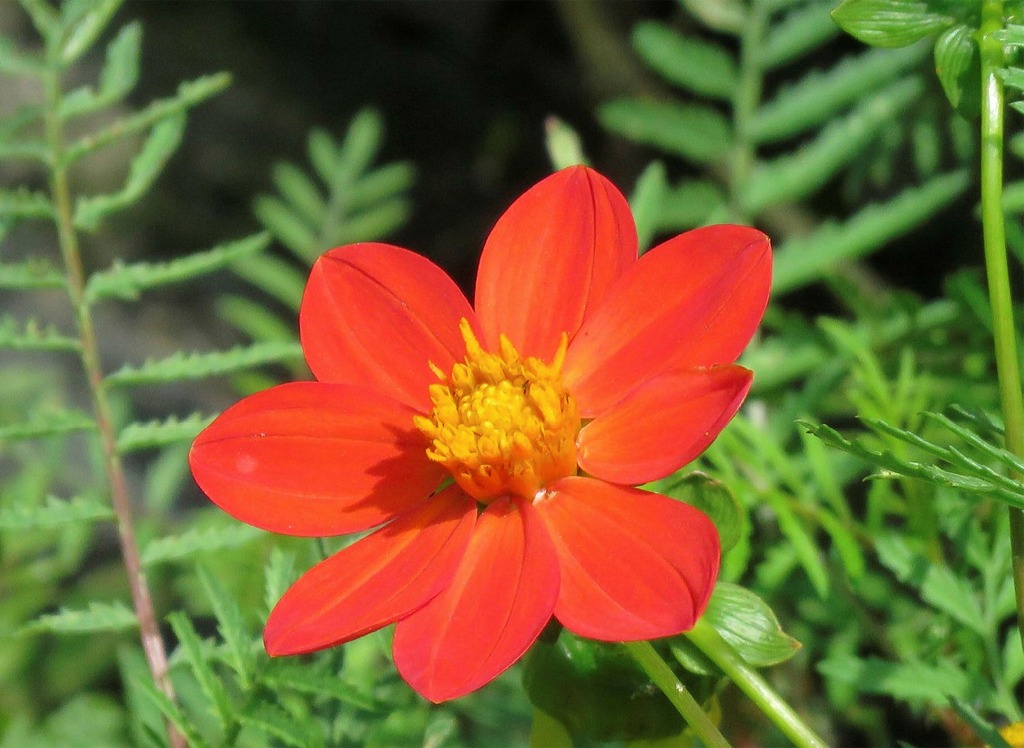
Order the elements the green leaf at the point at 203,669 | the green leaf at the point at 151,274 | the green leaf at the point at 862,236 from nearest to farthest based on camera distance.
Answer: the green leaf at the point at 203,669 < the green leaf at the point at 151,274 < the green leaf at the point at 862,236

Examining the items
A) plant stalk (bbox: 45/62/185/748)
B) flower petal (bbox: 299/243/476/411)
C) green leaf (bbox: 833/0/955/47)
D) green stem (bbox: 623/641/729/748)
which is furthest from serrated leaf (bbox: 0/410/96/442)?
green leaf (bbox: 833/0/955/47)

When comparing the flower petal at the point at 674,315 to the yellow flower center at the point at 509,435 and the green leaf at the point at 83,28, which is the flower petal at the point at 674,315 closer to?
the yellow flower center at the point at 509,435

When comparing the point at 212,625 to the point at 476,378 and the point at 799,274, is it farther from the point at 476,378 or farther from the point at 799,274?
the point at 476,378

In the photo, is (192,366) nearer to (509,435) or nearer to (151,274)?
(151,274)

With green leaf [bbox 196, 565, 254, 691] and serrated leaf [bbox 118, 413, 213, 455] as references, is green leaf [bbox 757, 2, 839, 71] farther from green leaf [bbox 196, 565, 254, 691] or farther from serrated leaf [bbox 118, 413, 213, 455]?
green leaf [bbox 196, 565, 254, 691]

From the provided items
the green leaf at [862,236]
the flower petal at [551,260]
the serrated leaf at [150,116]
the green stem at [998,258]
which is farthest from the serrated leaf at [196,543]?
the green leaf at [862,236]

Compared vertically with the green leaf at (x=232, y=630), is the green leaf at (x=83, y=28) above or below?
above

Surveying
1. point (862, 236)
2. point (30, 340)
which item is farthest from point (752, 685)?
point (862, 236)

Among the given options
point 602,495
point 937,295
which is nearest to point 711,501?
point 602,495
